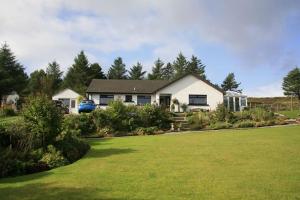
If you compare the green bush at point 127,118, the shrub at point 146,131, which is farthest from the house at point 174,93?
the shrub at point 146,131

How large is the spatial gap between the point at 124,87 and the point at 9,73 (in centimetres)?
2417

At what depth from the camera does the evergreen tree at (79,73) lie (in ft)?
253

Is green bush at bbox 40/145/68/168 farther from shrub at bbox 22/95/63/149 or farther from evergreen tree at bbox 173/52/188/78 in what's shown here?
evergreen tree at bbox 173/52/188/78

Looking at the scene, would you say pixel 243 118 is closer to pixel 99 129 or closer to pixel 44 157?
pixel 99 129

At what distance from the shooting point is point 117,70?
89062mm

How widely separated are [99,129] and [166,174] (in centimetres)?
1691

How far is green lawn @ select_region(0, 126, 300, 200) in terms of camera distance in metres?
9.33

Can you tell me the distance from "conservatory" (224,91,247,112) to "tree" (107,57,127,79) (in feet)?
151

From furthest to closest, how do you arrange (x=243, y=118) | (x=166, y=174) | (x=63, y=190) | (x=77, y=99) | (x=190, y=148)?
(x=77, y=99)
(x=243, y=118)
(x=190, y=148)
(x=166, y=174)
(x=63, y=190)

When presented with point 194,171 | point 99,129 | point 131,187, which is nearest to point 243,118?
point 99,129

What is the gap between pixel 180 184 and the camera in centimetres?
1023

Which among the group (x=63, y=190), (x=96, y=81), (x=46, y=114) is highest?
(x=96, y=81)

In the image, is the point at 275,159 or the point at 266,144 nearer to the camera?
the point at 275,159

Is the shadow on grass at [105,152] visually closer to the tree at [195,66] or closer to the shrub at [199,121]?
the shrub at [199,121]
